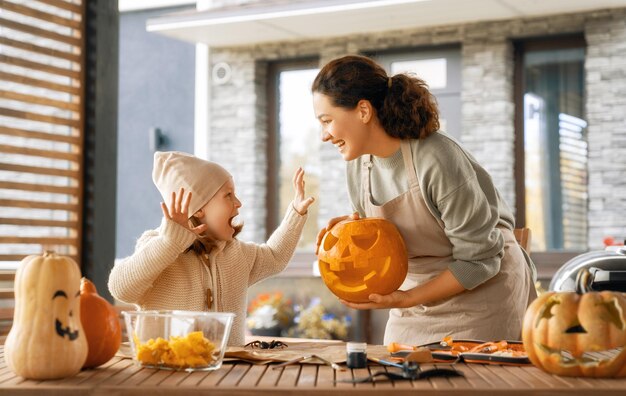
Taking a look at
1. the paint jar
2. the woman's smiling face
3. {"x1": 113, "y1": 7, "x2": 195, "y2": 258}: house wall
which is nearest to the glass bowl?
the paint jar

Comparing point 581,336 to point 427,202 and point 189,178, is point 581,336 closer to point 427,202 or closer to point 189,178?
point 427,202

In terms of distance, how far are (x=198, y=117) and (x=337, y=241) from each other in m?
6.93

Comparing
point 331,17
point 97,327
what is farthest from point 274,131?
point 97,327

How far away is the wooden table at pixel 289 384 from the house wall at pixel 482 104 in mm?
5857

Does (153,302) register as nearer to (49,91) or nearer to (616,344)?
(616,344)

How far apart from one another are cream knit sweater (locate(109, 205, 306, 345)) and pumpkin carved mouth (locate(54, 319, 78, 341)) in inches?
18.2

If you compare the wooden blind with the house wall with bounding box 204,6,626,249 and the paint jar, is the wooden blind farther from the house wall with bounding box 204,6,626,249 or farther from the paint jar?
the house wall with bounding box 204,6,626,249

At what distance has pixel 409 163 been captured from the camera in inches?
95.4

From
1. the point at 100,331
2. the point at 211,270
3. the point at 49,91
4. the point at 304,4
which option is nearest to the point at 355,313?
the point at 304,4

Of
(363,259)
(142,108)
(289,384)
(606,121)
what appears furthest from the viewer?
(142,108)

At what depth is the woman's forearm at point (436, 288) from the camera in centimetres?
232

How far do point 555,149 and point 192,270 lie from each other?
18.9 ft

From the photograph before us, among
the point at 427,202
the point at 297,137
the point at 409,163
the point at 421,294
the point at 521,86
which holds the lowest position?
the point at 421,294

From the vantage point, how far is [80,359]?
1.64m
